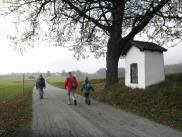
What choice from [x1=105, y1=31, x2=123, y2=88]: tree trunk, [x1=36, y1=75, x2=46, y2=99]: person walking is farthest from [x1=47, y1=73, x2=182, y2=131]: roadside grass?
[x1=36, y1=75, x2=46, y2=99]: person walking

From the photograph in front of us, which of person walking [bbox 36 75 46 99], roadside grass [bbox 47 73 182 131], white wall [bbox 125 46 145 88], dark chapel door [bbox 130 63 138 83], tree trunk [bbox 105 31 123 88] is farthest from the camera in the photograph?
person walking [bbox 36 75 46 99]

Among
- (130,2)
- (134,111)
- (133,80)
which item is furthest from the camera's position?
(133,80)

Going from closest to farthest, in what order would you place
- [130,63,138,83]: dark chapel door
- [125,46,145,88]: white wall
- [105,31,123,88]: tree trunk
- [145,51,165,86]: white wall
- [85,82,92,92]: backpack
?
1. [85,82,92,92]: backpack
2. [145,51,165,86]: white wall
3. [125,46,145,88]: white wall
4. [105,31,123,88]: tree trunk
5. [130,63,138,83]: dark chapel door

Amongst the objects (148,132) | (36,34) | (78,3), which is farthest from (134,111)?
(36,34)

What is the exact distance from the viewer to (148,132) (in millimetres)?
8984

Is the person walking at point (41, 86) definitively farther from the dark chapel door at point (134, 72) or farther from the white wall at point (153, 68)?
the white wall at point (153, 68)

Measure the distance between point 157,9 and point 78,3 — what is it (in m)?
6.16

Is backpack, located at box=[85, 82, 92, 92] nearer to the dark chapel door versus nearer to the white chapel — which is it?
the white chapel

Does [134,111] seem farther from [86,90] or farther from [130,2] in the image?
[130,2]

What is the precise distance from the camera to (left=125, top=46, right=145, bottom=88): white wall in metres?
20.4

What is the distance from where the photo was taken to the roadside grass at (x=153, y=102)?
1173cm

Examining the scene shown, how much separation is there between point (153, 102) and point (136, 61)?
22.3 ft

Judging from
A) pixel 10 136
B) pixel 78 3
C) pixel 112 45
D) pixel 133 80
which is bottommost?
pixel 10 136

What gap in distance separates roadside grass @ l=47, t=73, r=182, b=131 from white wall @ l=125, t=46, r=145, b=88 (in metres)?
1.57
